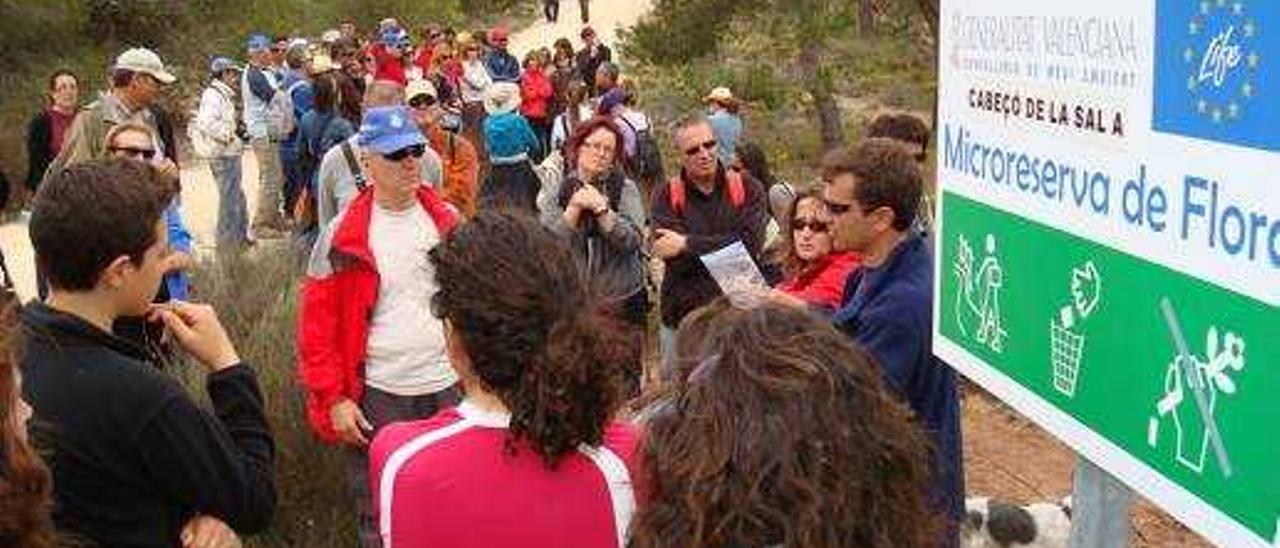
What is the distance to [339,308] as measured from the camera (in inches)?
167

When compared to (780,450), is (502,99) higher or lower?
lower

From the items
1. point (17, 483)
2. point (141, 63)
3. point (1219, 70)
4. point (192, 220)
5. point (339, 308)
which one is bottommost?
point (192, 220)

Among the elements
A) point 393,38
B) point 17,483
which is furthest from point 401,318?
point 393,38

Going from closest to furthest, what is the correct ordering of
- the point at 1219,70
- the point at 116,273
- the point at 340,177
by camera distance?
the point at 1219,70 → the point at 116,273 → the point at 340,177

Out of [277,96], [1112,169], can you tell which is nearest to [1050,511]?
[1112,169]

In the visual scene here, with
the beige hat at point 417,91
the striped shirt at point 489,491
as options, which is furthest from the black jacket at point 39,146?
the striped shirt at point 489,491

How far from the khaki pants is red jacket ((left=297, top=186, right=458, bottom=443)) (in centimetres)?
785

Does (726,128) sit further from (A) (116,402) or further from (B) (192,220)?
(A) (116,402)

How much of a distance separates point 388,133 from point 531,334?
6.97 ft

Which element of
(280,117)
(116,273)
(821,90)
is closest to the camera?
(116,273)

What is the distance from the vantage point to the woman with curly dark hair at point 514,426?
2.26 m

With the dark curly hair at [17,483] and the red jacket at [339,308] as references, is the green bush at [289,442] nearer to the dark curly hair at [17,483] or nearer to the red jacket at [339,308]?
the red jacket at [339,308]

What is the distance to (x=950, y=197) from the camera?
9.64 feet

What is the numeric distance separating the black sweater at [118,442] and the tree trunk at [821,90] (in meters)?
14.8
